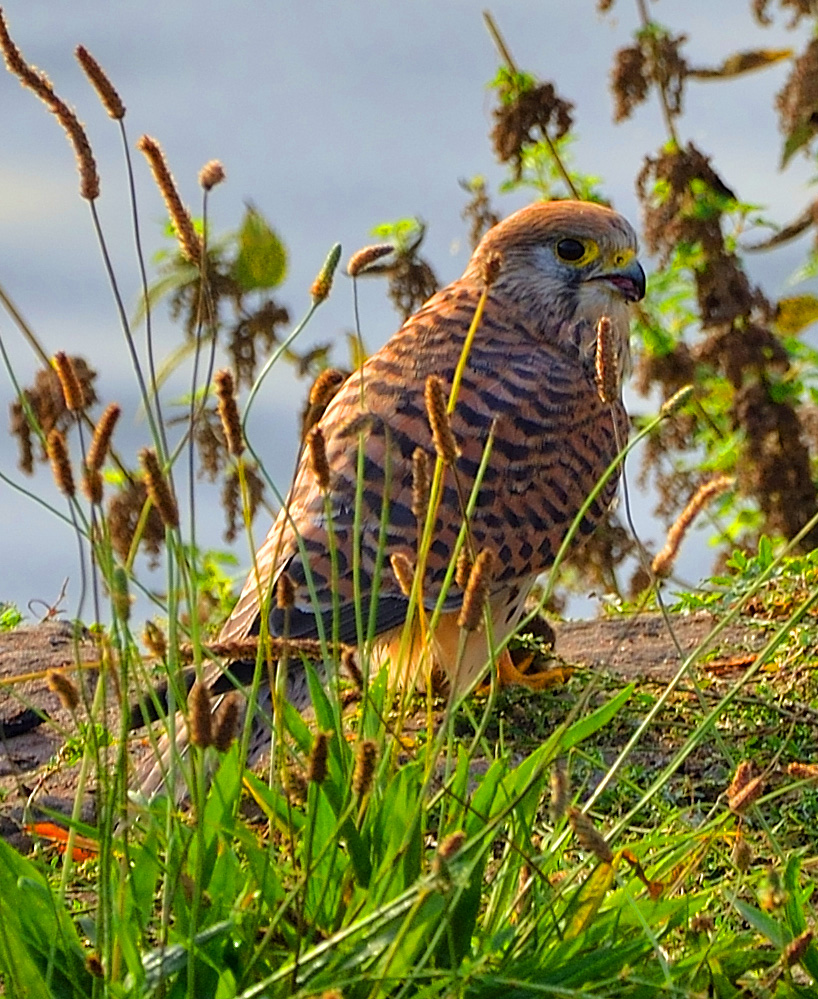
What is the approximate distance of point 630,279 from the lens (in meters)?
4.58

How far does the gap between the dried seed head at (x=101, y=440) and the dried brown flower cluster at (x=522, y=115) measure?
4.19 metres

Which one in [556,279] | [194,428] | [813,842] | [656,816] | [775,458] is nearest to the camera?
[194,428]

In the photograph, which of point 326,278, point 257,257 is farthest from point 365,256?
point 257,257

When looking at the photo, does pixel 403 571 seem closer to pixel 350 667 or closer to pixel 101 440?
pixel 350 667

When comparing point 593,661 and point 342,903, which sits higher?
point 593,661

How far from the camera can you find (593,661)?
4.24 meters

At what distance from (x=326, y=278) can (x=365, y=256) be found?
2.5 inches

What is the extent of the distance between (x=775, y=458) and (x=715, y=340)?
53cm

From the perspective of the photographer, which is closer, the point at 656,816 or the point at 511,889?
the point at 511,889

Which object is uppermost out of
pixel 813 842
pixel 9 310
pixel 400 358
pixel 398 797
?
pixel 400 358

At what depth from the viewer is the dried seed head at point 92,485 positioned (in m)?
1.80

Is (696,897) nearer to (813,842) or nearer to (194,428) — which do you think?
(813,842)

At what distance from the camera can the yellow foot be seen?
3881 mm

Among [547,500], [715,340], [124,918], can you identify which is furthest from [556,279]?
[124,918]
